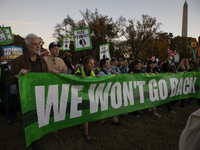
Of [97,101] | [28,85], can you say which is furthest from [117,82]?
[28,85]

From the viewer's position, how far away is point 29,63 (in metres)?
2.51

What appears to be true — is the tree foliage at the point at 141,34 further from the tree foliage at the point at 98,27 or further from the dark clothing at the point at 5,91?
the dark clothing at the point at 5,91

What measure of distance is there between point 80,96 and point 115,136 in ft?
4.37

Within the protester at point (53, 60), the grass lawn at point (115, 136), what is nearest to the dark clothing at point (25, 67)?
the grass lawn at point (115, 136)

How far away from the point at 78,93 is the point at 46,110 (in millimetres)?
747

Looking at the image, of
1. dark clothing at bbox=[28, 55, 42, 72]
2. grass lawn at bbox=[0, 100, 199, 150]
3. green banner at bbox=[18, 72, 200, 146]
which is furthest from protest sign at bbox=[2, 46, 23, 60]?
green banner at bbox=[18, 72, 200, 146]

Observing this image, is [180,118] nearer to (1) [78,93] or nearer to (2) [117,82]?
(2) [117,82]

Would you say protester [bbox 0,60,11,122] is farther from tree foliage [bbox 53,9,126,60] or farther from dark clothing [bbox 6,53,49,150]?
tree foliage [bbox 53,9,126,60]

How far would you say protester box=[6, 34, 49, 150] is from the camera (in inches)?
90.8

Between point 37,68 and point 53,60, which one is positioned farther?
point 53,60

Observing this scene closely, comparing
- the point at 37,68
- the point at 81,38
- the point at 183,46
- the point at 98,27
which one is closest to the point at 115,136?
the point at 37,68

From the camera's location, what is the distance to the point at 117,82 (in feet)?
12.2

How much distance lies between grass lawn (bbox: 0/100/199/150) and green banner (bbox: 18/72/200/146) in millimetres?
494

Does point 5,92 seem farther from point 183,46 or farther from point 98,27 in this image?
point 183,46
